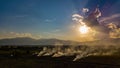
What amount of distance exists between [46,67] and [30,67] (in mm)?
3312

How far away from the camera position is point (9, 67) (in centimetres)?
4788

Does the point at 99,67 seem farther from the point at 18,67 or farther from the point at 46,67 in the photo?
the point at 18,67

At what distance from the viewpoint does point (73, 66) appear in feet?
151

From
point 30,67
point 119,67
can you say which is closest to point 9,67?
point 30,67

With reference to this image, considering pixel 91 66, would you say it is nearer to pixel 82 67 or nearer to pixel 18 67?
pixel 82 67

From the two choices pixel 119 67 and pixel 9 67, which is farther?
pixel 9 67

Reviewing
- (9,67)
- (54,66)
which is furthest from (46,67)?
(9,67)

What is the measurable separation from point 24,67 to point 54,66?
612 centimetres

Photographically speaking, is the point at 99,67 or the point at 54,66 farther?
the point at 54,66

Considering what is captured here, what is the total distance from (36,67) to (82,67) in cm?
938

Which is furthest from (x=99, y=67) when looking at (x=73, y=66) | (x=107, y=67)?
(x=73, y=66)

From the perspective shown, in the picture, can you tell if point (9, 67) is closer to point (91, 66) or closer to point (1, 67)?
point (1, 67)

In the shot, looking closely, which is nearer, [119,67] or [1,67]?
[119,67]

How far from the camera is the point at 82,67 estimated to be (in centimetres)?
4500
